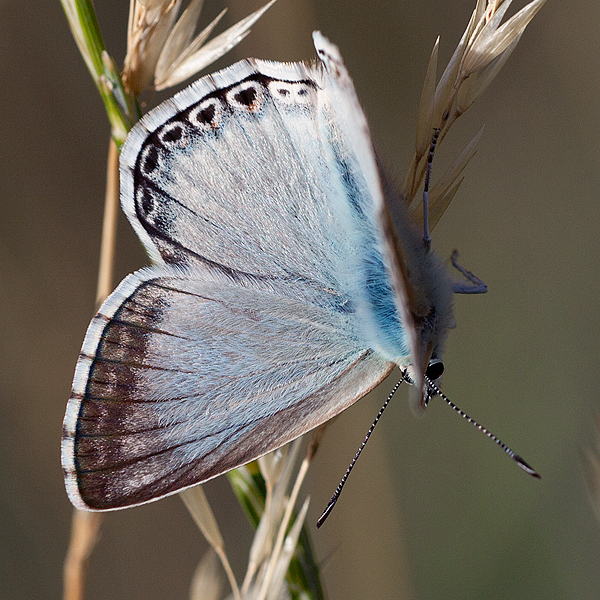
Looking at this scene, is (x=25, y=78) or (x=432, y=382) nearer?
(x=432, y=382)

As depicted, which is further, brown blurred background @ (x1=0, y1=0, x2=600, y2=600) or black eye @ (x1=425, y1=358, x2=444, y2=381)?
brown blurred background @ (x1=0, y1=0, x2=600, y2=600)

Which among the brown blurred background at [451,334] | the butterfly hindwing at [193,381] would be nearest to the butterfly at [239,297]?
the butterfly hindwing at [193,381]

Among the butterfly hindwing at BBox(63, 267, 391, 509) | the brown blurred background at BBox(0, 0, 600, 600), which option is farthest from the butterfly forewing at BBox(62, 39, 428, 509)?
the brown blurred background at BBox(0, 0, 600, 600)

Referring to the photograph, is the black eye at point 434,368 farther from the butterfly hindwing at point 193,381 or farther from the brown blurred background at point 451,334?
the brown blurred background at point 451,334

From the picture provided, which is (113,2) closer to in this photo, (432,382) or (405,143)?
(405,143)

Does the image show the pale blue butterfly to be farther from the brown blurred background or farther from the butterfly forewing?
the brown blurred background

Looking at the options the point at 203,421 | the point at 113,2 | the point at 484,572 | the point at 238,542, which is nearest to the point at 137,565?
the point at 238,542

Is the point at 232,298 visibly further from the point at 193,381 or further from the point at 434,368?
the point at 434,368
